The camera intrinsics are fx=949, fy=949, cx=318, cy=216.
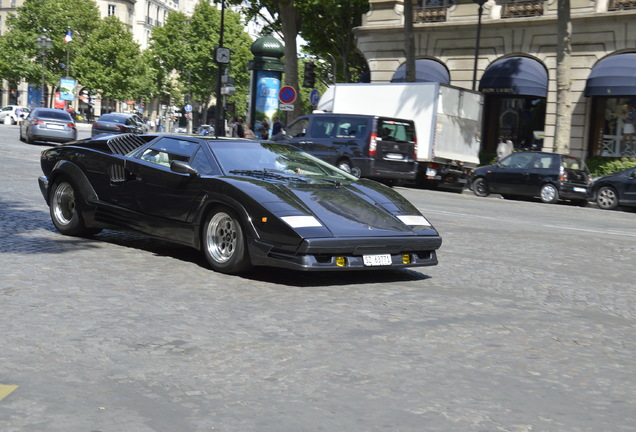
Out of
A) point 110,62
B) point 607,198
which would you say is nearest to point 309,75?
point 607,198

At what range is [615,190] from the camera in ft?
78.7

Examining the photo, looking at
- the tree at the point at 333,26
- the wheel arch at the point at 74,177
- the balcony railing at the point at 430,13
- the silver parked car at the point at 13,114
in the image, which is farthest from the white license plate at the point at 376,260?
the silver parked car at the point at 13,114

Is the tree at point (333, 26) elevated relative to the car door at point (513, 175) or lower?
elevated

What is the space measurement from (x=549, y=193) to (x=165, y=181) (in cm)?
1776

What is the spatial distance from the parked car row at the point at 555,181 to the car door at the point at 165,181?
16.8 m

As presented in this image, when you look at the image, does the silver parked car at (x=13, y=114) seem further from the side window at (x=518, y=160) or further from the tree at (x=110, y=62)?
the side window at (x=518, y=160)

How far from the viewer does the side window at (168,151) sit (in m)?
9.17

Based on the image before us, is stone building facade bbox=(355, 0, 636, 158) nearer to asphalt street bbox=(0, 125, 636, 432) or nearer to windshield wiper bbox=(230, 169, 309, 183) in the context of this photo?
asphalt street bbox=(0, 125, 636, 432)

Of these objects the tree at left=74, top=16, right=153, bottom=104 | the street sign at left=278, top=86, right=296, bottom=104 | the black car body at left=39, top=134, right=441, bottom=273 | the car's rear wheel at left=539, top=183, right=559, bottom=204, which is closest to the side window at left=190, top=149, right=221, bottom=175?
the black car body at left=39, top=134, right=441, bottom=273

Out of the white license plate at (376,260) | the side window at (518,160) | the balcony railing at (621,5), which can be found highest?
the balcony railing at (621,5)

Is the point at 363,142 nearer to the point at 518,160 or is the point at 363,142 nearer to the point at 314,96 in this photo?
the point at 518,160

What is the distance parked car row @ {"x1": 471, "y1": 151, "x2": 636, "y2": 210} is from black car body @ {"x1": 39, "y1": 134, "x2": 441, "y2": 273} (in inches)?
634

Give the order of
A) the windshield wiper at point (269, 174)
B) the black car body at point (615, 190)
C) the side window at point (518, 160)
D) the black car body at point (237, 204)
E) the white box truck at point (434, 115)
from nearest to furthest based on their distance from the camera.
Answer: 1. the black car body at point (237, 204)
2. the windshield wiper at point (269, 174)
3. the black car body at point (615, 190)
4. the side window at point (518, 160)
5. the white box truck at point (434, 115)

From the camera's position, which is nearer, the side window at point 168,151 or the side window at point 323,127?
the side window at point 168,151
